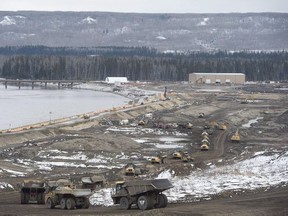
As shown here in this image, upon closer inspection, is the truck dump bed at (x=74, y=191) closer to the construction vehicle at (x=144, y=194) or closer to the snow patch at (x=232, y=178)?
the construction vehicle at (x=144, y=194)

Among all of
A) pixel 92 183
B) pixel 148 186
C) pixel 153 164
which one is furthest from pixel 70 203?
pixel 153 164

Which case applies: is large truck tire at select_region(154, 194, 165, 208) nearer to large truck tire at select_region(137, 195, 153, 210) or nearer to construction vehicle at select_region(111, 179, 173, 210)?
construction vehicle at select_region(111, 179, 173, 210)

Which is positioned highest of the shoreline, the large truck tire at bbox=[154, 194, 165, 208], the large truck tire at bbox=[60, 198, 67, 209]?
the large truck tire at bbox=[154, 194, 165, 208]

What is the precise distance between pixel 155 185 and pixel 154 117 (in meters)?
60.8

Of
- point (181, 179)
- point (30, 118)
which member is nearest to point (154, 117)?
point (30, 118)

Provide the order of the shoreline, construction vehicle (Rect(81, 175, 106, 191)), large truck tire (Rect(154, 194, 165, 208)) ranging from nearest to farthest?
large truck tire (Rect(154, 194, 165, 208)), construction vehicle (Rect(81, 175, 106, 191)), the shoreline

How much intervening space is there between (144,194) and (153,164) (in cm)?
1922

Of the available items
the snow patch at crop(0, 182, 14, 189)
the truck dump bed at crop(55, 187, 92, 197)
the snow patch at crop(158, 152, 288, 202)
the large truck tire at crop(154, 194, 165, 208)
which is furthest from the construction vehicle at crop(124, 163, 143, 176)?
the large truck tire at crop(154, 194, 165, 208)

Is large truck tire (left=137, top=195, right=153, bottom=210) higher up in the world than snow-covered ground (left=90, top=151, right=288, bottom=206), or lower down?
higher up

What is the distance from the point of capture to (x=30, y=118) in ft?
305

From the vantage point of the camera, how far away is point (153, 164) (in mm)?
49094

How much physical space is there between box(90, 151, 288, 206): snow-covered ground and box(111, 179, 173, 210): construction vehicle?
2210mm

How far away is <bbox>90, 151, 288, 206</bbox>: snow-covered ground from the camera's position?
34.5 meters

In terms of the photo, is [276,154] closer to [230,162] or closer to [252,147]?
[230,162]
